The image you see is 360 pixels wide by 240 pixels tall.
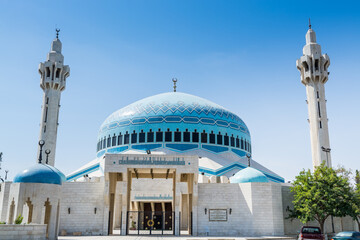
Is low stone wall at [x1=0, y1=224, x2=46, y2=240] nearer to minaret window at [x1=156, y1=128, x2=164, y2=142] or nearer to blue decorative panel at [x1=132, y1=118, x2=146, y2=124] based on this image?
minaret window at [x1=156, y1=128, x2=164, y2=142]

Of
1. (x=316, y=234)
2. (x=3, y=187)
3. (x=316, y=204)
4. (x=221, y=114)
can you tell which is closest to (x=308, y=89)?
(x=221, y=114)

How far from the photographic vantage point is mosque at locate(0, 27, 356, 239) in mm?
24344

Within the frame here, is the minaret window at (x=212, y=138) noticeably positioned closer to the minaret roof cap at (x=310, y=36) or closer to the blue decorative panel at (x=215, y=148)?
the blue decorative panel at (x=215, y=148)

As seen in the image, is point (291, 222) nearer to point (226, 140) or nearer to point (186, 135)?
point (226, 140)

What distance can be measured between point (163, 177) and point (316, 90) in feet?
49.4

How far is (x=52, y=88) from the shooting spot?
109 feet

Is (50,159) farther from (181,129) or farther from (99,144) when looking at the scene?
(181,129)

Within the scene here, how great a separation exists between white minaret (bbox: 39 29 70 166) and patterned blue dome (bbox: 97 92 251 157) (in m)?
7.42

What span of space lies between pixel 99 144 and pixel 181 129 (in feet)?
32.3

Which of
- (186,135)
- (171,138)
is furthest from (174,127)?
(186,135)

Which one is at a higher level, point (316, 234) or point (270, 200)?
point (270, 200)

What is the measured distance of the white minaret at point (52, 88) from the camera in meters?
31.7

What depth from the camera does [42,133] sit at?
31.7 metres

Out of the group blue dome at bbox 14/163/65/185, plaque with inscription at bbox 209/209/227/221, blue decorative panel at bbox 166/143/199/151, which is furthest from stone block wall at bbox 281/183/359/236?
blue dome at bbox 14/163/65/185
